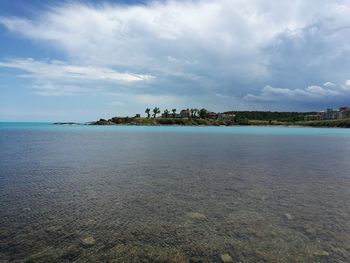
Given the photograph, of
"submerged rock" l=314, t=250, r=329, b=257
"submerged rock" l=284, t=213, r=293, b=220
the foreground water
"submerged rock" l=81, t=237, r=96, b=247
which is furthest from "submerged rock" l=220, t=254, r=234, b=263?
"submerged rock" l=284, t=213, r=293, b=220

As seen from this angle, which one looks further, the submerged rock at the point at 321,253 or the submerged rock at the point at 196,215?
the submerged rock at the point at 196,215

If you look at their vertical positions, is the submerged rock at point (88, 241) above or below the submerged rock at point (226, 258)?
above

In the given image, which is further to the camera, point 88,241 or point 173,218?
point 173,218

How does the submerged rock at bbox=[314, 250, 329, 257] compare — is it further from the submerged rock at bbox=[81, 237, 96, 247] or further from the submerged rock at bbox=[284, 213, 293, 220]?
the submerged rock at bbox=[81, 237, 96, 247]

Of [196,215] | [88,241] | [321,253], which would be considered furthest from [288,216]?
[88,241]

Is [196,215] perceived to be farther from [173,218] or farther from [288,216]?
[288,216]

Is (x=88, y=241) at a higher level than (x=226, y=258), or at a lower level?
higher

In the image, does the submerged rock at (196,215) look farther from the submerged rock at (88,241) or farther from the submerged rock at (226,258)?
the submerged rock at (88,241)

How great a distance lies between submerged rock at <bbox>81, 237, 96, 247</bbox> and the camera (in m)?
12.1

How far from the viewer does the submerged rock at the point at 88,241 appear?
12117mm

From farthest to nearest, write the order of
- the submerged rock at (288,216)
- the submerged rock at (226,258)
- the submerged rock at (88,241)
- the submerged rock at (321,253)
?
1. the submerged rock at (288,216)
2. the submerged rock at (88,241)
3. the submerged rock at (321,253)
4. the submerged rock at (226,258)

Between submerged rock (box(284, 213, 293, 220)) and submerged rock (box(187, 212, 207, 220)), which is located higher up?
submerged rock (box(187, 212, 207, 220))

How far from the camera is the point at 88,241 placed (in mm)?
12398

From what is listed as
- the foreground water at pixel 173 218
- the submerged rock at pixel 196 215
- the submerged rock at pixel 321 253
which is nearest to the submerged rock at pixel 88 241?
the foreground water at pixel 173 218
